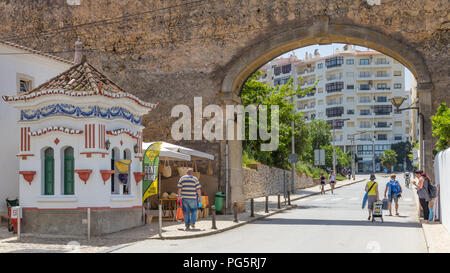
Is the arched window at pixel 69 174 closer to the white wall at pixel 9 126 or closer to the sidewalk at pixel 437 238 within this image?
the white wall at pixel 9 126

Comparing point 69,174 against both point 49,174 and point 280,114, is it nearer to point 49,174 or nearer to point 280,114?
point 49,174

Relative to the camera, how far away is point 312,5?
2162 centimetres

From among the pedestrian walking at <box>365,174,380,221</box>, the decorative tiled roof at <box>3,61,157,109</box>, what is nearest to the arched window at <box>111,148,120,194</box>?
the decorative tiled roof at <box>3,61,157,109</box>

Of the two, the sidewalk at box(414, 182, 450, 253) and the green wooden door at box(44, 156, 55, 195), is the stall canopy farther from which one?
the sidewalk at box(414, 182, 450, 253)

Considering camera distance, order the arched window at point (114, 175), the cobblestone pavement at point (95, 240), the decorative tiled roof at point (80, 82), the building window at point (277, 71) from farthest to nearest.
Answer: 1. the building window at point (277, 71)
2. the arched window at point (114, 175)
3. the decorative tiled roof at point (80, 82)
4. the cobblestone pavement at point (95, 240)

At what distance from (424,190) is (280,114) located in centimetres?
1775

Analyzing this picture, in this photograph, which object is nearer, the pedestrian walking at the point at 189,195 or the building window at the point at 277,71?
the pedestrian walking at the point at 189,195

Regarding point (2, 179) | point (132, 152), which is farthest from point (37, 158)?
point (2, 179)

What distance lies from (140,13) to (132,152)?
27.1ft

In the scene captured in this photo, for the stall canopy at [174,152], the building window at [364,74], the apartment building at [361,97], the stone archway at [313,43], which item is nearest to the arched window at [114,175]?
the stall canopy at [174,152]

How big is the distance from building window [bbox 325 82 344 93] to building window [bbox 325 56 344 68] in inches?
143

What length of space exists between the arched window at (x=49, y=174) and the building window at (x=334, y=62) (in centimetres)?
10619

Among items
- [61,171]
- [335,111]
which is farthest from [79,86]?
[335,111]

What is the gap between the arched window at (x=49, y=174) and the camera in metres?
15.8
